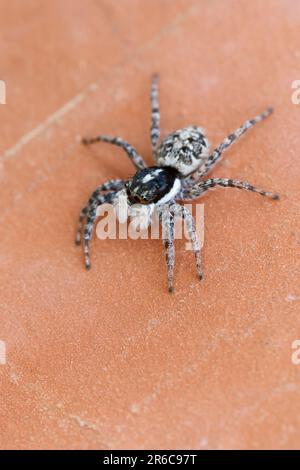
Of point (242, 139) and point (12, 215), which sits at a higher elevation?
point (242, 139)

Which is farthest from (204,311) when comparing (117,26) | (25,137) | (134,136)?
(117,26)

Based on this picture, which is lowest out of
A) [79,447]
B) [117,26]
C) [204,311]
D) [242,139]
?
[79,447]

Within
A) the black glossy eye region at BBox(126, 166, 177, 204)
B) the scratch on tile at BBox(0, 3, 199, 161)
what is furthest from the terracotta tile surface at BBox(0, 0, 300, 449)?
the black glossy eye region at BBox(126, 166, 177, 204)

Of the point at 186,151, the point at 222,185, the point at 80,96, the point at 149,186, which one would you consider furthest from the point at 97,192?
the point at 80,96

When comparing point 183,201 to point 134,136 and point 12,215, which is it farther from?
→ point 12,215

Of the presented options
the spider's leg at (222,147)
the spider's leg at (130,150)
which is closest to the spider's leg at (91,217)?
the spider's leg at (130,150)

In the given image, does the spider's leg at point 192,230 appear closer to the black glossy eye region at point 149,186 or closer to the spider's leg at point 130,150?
the black glossy eye region at point 149,186

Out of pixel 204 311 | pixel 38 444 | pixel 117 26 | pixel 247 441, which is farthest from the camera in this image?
pixel 117 26

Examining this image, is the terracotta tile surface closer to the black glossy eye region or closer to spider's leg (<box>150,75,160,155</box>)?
spider's leg (<box>150,75,160,155</box>)
